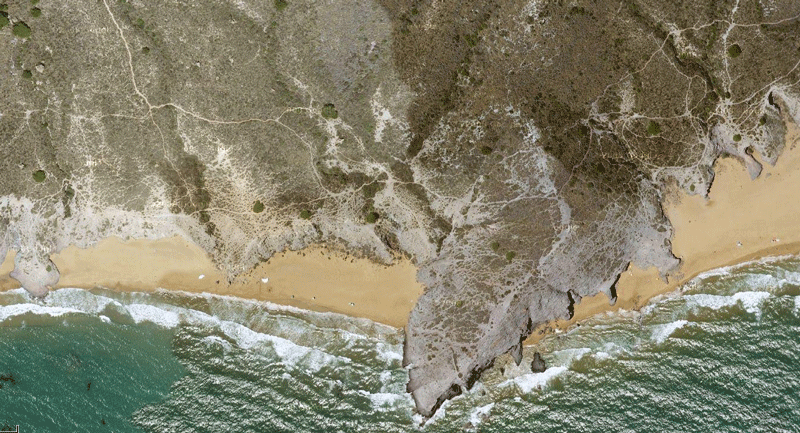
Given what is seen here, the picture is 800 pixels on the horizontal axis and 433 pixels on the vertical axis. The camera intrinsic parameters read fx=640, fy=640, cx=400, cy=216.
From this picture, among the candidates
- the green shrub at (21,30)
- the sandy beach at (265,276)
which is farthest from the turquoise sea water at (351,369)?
the green shrub at (21,30)

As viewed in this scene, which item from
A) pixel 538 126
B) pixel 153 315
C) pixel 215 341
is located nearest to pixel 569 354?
pixel 538 126

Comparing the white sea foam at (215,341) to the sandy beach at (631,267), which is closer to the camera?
the sandy beach at (631,267)

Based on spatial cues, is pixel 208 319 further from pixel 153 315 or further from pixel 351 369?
pixel 351 369

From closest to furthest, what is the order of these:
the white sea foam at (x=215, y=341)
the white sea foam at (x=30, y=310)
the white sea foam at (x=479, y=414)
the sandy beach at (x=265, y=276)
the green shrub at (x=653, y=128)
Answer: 1. the green shrub at (x=653, y=128)
2. the white sea foam at (x=479, y=414)
3. the sandy beach at (x=265, y=276)
4. the white sea foam at (x=215, y=341)
5. the white sea foam at (x=30, y=310)

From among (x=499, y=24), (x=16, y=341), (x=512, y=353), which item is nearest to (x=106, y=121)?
(x=16, y=341)

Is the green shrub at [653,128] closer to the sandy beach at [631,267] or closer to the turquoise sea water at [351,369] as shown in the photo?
the sandy beach at [631,267]

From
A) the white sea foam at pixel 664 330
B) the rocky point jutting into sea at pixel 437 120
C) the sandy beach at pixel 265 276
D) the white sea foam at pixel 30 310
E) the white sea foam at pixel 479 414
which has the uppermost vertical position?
the rocky point jutting into sea at pixel 437 120

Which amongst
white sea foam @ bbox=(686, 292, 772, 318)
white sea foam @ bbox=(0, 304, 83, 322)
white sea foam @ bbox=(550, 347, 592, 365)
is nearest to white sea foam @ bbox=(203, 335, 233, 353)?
white sea foam @ bbox=(0, 304, 83, 322)

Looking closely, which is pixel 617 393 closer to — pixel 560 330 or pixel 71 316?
pixel 560 330
